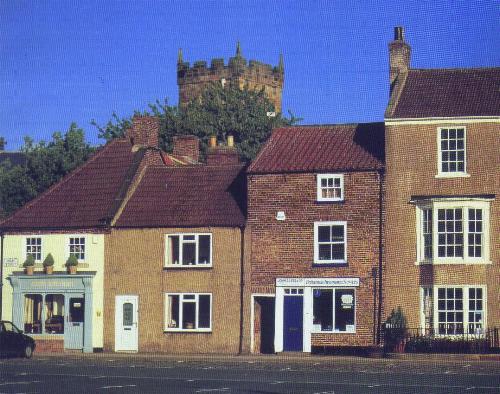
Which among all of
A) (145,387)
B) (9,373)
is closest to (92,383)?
(145,387)

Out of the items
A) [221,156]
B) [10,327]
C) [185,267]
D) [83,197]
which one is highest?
[221,156]

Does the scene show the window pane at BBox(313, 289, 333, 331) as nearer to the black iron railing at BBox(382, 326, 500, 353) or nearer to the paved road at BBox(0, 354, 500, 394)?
the black iron railing at BBox(382, 326, 500, 353)

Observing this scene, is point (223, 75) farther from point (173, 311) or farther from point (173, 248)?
point (173, 311)

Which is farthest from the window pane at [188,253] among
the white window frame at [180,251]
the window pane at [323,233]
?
the window pane at [323,233]

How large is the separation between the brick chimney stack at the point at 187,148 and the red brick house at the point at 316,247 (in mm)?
11138

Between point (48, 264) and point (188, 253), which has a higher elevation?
point (188, 253)

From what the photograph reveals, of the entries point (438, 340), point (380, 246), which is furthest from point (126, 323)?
point (438, 340)

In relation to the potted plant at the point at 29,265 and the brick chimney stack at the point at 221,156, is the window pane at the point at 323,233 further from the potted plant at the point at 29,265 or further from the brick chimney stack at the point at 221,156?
the potted plant at the point at 29,265

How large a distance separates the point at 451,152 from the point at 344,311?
8.25 m

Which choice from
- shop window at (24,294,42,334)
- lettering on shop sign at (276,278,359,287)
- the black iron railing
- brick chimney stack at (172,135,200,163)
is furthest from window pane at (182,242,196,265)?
brick chimney stack at (172,135,200,163)

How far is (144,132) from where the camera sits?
59.2m

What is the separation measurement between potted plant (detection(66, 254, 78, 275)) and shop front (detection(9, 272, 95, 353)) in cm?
28

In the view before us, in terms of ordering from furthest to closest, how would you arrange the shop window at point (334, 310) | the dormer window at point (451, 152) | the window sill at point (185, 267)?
the window sill at point (185, 267) → the shop window at point (334, 310) → the dormer window at point (451, 152)

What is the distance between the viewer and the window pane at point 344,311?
50406 mm
